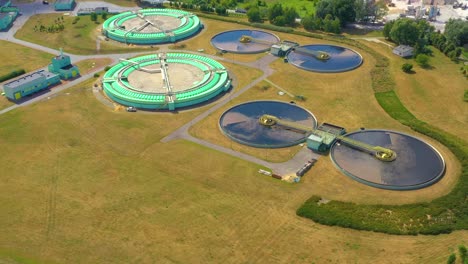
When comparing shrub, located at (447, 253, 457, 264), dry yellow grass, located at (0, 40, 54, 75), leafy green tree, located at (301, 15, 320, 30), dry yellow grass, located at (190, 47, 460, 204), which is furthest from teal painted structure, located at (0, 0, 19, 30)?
shrub, located at (447, 253, 457, 264)

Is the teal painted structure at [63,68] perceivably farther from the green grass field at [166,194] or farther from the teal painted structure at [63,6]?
the teal painted structure at [63,6]

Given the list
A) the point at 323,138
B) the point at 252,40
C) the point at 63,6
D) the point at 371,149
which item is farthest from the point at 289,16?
the point at 63,6

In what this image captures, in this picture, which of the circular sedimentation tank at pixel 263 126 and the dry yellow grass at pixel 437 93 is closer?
the circular sedimentation tank at pixel 263 126

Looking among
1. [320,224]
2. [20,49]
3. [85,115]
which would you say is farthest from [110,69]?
[320,224]

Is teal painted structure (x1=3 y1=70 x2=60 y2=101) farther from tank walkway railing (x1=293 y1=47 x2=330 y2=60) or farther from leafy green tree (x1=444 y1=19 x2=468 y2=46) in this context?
leafy green tree (x1=444 y1=19 x2=468 y2=46)

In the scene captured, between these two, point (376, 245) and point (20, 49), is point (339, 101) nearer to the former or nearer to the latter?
point (376, 245)

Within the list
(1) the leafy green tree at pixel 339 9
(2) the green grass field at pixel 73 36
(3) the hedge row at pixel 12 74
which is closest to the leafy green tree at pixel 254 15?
(1) the leafy green tree at pixel 339 9

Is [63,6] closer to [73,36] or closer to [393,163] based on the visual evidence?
[73,36]
